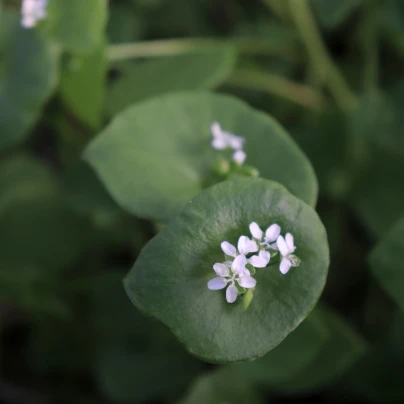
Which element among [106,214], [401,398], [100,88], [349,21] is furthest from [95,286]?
[349,21]

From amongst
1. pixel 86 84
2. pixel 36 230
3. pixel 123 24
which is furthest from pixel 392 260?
pixel 123 24

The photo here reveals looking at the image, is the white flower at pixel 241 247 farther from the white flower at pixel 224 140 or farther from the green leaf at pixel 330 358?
the green leaf at pixel 330 358

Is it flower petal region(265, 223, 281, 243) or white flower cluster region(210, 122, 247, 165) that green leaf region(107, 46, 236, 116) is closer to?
white flower cluster region(210, 122, 247, 165)

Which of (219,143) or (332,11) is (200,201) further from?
(332,11)

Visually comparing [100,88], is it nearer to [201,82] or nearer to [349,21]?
[201,82]

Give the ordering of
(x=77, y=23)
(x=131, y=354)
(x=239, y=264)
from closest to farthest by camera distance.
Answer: (x=239, y=264) → (x=77, y=23) → (x=131, y=354)
